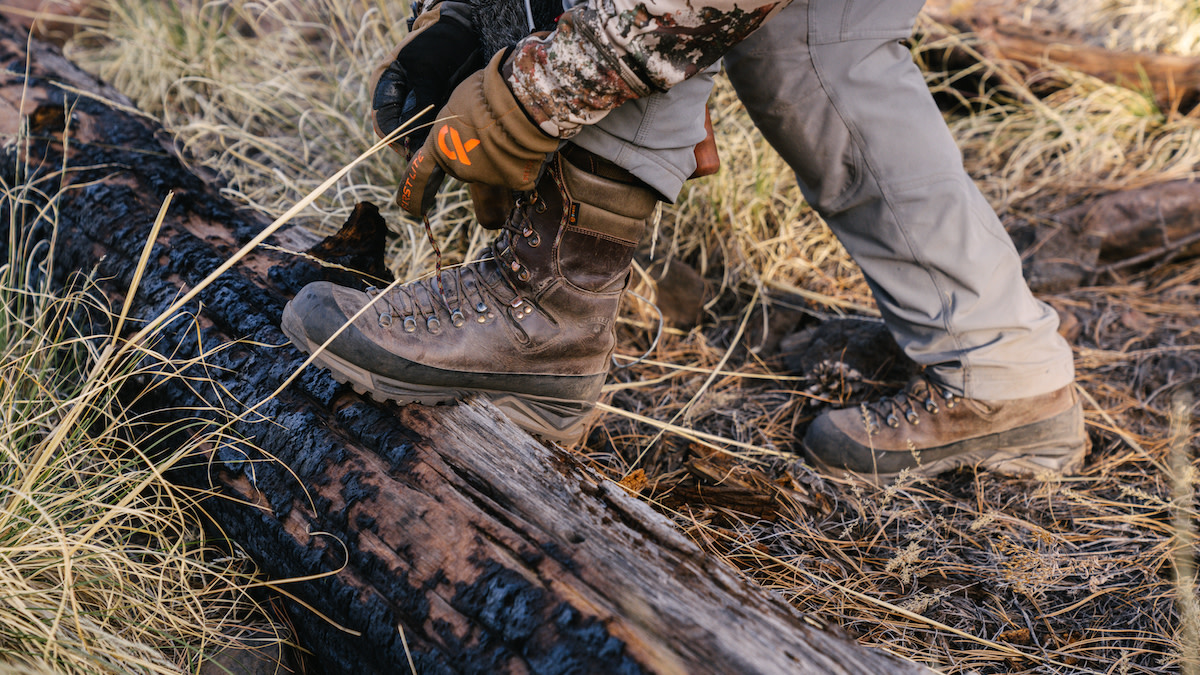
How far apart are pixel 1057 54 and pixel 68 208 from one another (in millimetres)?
3939

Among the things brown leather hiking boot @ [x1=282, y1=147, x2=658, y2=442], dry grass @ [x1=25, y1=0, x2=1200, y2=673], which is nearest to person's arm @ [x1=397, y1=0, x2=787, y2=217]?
brown leather hiking boot @ [x1=282, y1=147, x2=658, y2=442]

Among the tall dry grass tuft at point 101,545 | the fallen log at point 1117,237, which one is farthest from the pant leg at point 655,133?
the fallen log at point 1117,237

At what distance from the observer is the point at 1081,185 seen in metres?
2.97

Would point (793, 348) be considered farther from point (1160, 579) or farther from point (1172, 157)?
point (1172, 157)

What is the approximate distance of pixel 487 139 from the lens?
1241 millimetres

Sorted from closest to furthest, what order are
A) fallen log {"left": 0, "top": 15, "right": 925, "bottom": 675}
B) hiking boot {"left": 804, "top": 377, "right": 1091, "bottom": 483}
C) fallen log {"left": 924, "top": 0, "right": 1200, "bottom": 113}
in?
1. fallen log {"left": 0, "top": 15, "right": 925, "bottom": 675}
2. hiking boot {"left": 804, "top": 377, "right": 1091, "bottom": 483}
3. fallen log {"left": 924, "top": 0, "right": 1200, "bottom": 113}

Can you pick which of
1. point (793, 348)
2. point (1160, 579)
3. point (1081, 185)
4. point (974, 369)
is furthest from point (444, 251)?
point (1081, 185)

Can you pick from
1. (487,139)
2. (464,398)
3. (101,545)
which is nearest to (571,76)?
(487,139)

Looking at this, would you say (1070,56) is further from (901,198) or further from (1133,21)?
(901,198)

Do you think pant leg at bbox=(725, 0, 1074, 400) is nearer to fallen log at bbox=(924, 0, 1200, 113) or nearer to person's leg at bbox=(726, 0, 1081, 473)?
person's leg at bbox=(726, 0, 1081, 473)

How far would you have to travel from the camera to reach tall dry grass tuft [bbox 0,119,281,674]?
42.2 inches

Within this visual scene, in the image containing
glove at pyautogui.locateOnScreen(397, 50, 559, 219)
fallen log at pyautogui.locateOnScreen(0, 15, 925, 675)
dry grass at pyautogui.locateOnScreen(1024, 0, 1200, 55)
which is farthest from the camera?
dry grass at pyautogui.locateOnScreen(1024, 0, 1200, 55)

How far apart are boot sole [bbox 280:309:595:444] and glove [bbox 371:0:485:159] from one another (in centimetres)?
43

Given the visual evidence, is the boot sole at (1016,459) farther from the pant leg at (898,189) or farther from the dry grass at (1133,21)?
the dry grass at (1133,21)
